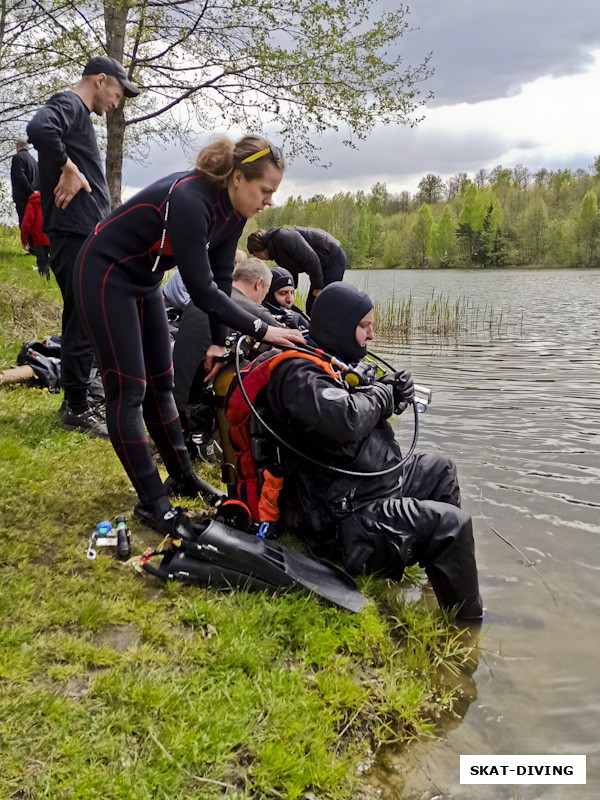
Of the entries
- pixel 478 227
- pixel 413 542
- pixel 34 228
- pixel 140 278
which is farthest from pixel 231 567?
pixel 478 227

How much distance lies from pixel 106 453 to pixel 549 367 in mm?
9900

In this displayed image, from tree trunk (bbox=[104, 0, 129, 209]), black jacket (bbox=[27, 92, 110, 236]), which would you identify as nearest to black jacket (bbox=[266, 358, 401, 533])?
black jacket (bbox=[27, 92, 110, 236])

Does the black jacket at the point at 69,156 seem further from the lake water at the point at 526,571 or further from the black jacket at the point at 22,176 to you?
the black jacket at the point at 22,176

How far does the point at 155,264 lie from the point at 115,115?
770cm

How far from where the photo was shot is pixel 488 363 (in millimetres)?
12812

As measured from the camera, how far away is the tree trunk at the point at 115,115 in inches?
359

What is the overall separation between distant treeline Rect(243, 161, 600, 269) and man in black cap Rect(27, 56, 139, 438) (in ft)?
177

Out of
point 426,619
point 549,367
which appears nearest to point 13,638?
point 426,619

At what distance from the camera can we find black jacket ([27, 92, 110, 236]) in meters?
4.30

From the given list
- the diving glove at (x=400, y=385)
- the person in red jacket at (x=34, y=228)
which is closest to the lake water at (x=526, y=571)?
the diving glove at (x=400, y=385)

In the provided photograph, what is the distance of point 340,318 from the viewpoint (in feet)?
10.9

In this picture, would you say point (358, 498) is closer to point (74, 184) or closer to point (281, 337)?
point (281, 337)

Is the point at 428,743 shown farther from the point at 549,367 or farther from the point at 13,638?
the point at 549,367

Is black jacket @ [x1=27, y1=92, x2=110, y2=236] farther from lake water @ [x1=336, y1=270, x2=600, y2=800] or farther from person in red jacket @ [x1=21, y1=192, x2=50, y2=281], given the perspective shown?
lake water @ [x1=336, y1=270, x2=600, y2=800]
